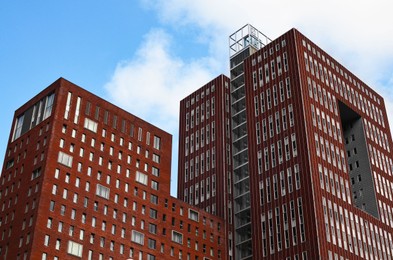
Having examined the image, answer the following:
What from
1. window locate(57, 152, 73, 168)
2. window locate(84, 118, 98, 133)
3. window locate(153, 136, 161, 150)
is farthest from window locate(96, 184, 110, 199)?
window locate(153, 136, 161, 150)

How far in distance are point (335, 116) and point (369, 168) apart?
13.9 m

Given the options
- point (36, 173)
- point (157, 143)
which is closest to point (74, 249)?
point (36, 173)

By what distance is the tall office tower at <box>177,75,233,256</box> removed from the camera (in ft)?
419

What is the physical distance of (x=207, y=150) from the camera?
135875 mm

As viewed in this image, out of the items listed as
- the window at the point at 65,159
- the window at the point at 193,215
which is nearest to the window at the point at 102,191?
the window at the point at 65,159

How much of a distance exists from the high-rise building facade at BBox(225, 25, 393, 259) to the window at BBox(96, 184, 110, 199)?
30.7 metres

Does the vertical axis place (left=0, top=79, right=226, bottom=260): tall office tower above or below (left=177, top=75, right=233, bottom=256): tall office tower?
below

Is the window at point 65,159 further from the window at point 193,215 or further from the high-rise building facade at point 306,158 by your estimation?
the high-rise building facade at point 306,158

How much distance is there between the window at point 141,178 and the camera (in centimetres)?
11062

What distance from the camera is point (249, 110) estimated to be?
128375mm

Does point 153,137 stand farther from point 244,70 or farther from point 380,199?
point 380,199

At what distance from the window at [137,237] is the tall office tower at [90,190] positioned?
36 millimetres

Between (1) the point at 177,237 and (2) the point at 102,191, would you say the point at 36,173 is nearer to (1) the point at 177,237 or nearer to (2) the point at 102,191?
(2) the point at 102,191

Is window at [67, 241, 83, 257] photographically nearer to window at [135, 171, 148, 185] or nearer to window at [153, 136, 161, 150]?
window at [135, 171, 148, 185]
